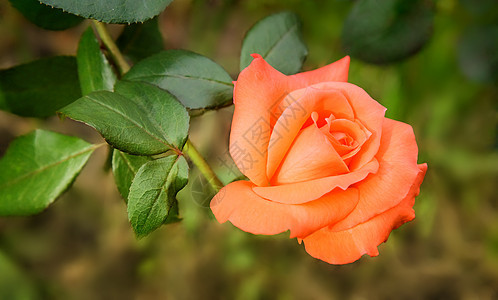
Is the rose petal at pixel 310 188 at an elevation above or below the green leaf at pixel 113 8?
below

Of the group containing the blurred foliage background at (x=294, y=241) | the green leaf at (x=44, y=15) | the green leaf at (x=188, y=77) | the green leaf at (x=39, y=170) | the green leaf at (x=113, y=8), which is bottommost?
the blurred foliage background at (x=294, y=241)

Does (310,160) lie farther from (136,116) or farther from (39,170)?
(39,170)

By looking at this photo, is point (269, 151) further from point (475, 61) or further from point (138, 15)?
point (475, 61)

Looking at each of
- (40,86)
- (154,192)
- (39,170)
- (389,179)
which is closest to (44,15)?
(40,86)

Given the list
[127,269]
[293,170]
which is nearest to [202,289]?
[127,269]

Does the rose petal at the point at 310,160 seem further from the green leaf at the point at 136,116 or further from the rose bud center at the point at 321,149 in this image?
the green leaf at the point at 136,116

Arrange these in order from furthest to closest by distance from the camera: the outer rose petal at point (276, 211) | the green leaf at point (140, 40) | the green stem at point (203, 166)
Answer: the green leaf at point (140, 40), the green stem at point (203, 166), the outer rose petal at point (276, 211)

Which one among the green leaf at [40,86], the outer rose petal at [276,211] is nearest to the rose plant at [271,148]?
the outer rose petal at [276,211]
